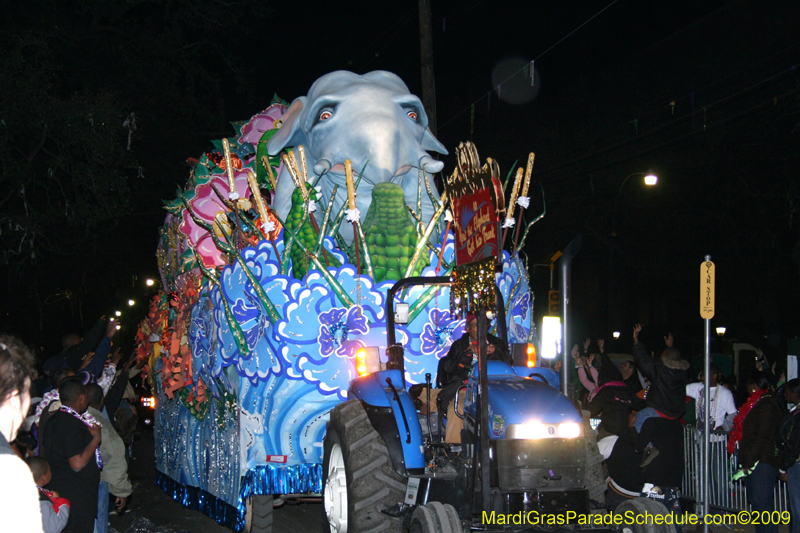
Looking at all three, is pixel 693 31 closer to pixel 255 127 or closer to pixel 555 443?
pixel 255 127

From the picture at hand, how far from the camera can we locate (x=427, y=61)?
504 inches

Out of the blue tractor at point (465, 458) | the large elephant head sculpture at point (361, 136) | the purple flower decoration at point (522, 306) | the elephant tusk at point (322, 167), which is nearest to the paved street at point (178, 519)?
the blue tractor at point (465, 458)

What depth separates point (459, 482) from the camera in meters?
4.91

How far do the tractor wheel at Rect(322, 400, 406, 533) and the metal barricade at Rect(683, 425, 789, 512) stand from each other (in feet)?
16.1

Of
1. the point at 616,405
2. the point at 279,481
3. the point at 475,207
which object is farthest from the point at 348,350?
the point at 616,405

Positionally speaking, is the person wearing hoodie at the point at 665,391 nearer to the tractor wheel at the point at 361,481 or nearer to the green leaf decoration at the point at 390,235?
the green leaf decoration at the point at 390,235

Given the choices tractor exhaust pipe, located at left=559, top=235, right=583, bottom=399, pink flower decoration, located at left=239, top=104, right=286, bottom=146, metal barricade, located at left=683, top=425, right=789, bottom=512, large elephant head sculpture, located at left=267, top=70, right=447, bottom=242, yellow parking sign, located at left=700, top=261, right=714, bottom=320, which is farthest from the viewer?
pink flower decoration, located at left=239, top=104, right=286, bottom=146

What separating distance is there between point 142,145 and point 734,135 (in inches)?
553

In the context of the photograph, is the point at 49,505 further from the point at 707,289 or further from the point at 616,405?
the point at 707,289

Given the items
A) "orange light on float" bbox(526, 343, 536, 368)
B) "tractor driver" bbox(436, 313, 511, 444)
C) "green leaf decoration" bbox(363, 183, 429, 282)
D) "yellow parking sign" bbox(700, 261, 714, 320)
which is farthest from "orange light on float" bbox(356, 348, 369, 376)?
"yellow parking sign" bbox(700, 261, 714, 320)

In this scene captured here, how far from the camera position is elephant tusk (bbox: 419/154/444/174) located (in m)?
8.48

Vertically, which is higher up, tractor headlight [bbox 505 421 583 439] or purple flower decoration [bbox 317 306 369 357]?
purple flower decoration [bbox 317 306 369 357]

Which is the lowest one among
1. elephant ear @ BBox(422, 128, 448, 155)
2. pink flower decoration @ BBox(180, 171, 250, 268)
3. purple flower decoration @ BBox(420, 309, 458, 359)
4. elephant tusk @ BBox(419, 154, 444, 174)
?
purple flower decoration @ BBox(420, 309, 458, 359)

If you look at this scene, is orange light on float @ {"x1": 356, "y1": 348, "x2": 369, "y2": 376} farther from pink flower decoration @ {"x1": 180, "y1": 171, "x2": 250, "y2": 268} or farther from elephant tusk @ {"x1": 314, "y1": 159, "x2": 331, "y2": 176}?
pink flower decoration @ {"x1": 180, "y1": 171, "x2": 250, "y2": 268}
